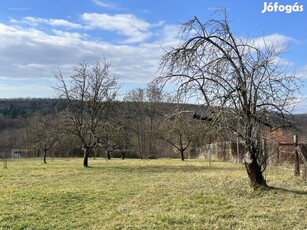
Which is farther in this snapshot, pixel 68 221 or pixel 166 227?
pixel 68 221

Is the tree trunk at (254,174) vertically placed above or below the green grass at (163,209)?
above

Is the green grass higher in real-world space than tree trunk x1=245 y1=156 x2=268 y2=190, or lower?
lower

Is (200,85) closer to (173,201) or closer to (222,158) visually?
(173,201)

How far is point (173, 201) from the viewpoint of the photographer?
9.93 m

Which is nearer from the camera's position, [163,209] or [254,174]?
[163,209]

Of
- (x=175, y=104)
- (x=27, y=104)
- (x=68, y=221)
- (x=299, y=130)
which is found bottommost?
(x=68, y=221)

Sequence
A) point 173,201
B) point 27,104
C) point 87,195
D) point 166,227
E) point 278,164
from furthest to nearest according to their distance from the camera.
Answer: point 27,104, point 278,164, point 87,195, point 173,201, point 166,227

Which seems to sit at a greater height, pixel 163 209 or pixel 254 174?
pixel 254 174

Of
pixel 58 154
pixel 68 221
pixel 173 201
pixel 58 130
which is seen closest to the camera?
pixel 68 221

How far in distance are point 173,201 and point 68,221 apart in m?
2.87

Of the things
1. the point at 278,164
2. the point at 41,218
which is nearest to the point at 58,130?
the point at 278,164

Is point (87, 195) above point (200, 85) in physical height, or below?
below

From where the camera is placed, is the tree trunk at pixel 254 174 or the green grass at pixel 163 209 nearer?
the green grass at pixel 163 209

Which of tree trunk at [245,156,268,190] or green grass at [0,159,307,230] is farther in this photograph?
tree trunk at [245,156,268,190]
